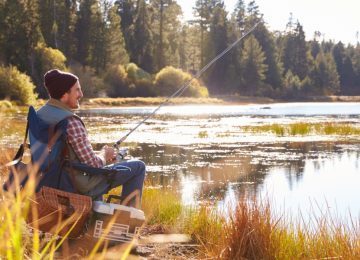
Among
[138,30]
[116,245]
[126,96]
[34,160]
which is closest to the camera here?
[34,160]

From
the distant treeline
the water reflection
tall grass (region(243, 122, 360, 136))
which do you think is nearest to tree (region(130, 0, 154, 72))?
the distant treeline

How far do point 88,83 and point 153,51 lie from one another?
18.1m

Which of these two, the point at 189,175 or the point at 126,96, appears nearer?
the point at 189,175

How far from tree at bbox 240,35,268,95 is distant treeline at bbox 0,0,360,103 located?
11 cm

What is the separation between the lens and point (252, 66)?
64250mm

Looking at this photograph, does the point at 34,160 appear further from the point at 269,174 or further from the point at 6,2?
the point at 6,2

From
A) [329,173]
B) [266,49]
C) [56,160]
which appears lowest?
[329,173]

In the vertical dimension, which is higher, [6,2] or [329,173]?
[6,2]

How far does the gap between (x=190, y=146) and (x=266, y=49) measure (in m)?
58.2

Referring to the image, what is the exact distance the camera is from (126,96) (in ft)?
160

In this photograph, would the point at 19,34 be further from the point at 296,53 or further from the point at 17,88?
the point at 296,53

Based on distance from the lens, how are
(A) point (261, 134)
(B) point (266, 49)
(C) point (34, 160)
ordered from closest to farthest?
(C) point (34, 160) < (A) point (261, 134) < (B) point (266, 49)

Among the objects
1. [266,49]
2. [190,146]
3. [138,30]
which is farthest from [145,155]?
[266,49]

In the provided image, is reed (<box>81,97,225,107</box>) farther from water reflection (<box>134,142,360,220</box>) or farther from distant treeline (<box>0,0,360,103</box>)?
water reflection (<box>134,142,360,220</box>)
